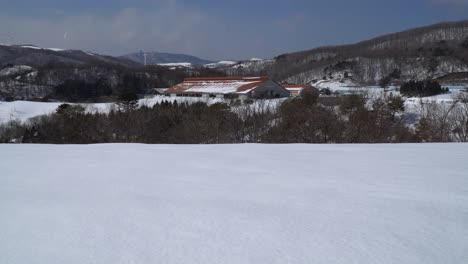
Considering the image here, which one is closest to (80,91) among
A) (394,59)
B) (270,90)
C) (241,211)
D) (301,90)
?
(270,90)

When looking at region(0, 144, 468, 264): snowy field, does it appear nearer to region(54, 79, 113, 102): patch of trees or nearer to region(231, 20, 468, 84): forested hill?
region(54, 79, 113, 102): patch of trees

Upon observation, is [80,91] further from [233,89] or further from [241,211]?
[241,211]

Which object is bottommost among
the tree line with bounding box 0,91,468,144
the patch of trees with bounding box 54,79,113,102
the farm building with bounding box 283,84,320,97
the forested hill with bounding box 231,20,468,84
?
the tree line with bounding box 0,91,468,144

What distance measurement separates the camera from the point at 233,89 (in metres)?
35.4

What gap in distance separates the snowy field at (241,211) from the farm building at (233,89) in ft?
93.8

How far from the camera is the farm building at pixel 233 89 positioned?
33500mm

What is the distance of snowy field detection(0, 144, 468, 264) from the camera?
153 cm

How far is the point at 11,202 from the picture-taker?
2.26 m

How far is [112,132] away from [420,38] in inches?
3737

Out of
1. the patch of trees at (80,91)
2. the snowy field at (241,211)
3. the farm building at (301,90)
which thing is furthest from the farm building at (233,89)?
the snowy field at (241,211)

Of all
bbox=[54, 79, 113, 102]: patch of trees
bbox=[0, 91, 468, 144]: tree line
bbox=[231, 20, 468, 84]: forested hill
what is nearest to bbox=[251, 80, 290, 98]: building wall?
bbox=[0, 91, 468, 144]: tree line

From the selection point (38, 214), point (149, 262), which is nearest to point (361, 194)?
point (149, 262)

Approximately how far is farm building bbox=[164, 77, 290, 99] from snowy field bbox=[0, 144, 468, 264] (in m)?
28.6

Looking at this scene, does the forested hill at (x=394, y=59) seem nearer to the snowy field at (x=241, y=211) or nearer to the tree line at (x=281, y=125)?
the tree line at (x=281, y=125)
